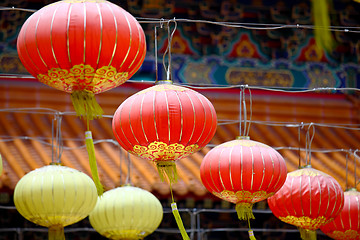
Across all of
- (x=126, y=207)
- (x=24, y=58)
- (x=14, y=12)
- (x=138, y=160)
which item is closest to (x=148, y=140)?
(x=24, y=58)

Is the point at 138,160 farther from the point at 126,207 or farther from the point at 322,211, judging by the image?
the point at 322,211

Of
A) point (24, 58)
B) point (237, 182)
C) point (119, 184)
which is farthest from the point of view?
point (119, 184)

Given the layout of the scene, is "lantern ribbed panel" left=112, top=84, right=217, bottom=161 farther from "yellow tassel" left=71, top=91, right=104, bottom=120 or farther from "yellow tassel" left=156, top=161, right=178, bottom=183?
"yellow tassel" left=71, top=91, right=104, bottom=120

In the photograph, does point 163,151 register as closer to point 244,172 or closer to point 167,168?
point 167,168

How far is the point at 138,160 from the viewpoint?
6965 mm

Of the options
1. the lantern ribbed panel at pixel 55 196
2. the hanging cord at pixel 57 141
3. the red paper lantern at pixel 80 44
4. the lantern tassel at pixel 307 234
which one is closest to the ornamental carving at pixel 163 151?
the red paper lantern at pixel 80 44

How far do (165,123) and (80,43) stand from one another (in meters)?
0.82

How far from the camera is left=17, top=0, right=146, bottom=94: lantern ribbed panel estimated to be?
3104 millimetres

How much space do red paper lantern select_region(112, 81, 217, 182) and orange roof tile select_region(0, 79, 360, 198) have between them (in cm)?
228

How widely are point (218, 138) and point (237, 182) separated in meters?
3.13

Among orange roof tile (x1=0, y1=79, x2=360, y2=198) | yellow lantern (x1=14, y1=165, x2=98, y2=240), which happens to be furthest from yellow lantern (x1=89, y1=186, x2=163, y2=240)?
orange roof tile (x1=0, y1=79, x2=360, y2=198)

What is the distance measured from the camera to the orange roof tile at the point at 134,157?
6.59 metres

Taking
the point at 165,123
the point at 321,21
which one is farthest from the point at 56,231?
the point at 321,21

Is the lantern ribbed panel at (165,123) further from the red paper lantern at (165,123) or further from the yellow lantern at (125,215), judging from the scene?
the yellow lantern at (125,215)
